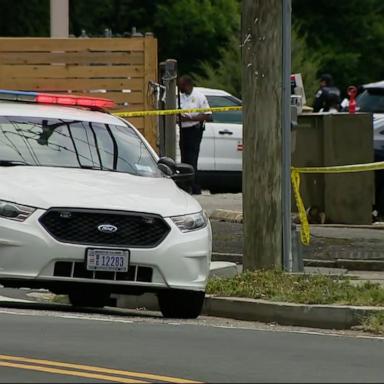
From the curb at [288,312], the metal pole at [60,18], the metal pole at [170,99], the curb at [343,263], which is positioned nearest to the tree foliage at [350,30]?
the metal pole at [60,18]

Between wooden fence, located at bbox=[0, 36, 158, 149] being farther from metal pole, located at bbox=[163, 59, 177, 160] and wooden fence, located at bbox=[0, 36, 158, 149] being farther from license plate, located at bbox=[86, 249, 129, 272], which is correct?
license plate, located at bbox=[86, 249, 129, 272]

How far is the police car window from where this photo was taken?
82.6ft

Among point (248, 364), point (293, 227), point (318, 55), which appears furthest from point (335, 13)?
point (248, 364)

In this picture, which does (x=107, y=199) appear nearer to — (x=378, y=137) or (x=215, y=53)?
(x=378, y=137)

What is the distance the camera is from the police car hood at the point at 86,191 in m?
11.5

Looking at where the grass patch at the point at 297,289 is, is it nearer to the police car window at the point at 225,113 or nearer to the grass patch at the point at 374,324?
the grass patch at the point at 374,324

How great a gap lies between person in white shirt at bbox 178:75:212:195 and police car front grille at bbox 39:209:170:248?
10825 millimetres

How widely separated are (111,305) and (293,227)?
195cm

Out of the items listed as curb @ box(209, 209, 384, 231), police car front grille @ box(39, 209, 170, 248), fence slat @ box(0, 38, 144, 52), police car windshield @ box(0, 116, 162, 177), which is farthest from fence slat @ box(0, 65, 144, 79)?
police car front grille @ box(39, 209, 170, 248)

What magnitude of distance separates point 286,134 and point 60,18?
7551 millimetres

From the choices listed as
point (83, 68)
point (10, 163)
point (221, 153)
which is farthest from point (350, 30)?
point (10, 163)

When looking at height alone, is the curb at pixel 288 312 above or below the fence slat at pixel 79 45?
below

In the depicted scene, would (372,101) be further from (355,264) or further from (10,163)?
(10,163)

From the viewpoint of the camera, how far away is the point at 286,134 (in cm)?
1386
